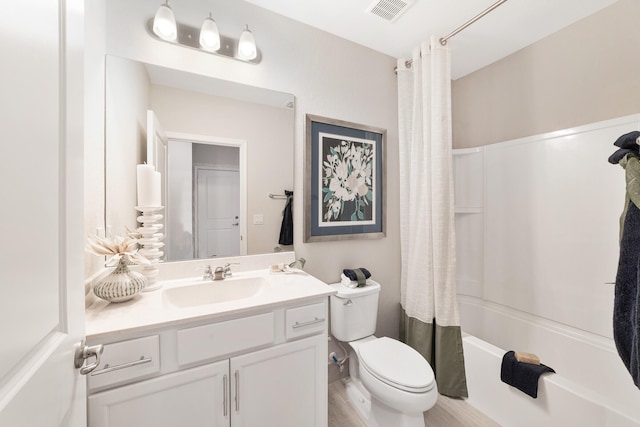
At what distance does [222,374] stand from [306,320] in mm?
391

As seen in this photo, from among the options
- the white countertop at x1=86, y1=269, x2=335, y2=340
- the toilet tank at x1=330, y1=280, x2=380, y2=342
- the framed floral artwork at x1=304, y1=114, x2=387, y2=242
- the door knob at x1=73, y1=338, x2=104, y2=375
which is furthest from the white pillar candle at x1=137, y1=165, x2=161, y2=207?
the toilet tank at x1=330, y1=280, x2=380, y2=342

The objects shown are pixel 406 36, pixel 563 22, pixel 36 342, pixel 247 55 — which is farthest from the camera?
pixel 406 36

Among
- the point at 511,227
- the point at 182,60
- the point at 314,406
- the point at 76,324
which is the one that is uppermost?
the point at 182,60

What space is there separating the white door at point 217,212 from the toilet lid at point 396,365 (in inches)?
38.1

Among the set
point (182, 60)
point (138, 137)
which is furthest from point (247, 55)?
point (138, 137)

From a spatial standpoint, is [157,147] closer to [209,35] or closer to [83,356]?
[209,35]

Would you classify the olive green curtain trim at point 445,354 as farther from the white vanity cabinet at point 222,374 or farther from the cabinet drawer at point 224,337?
the cabinet drawer at point 224,337

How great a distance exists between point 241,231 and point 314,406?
3.21 feet

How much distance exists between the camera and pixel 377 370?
132cm

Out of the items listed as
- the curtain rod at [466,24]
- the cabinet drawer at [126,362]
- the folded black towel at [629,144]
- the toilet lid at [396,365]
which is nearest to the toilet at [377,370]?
the toilet lid at [396,365]

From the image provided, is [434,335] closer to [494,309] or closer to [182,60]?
[494,309]

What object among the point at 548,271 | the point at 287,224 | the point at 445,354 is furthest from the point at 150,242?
the point at 548,271

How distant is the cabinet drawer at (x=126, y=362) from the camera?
0.83 meters

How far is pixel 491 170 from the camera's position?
2158mm
